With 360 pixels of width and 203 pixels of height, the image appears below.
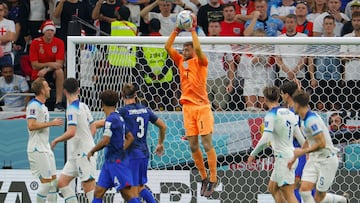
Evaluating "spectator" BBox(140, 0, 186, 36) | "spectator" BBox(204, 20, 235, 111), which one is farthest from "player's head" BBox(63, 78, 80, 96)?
"spectator" BBox(140, 0, 186, 36)

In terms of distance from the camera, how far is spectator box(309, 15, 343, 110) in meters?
17.5

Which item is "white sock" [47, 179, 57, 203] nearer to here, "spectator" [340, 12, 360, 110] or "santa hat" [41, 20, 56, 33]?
"santa hat" [41, 20, 56, 33]

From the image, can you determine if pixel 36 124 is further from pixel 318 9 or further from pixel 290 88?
pixel 318 9

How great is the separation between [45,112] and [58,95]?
9.12ft

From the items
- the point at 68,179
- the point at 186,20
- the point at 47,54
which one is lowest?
the point at 68,179

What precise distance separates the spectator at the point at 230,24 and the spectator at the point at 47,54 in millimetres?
2753

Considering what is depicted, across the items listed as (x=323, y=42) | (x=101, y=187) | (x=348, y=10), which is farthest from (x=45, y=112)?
(x=348, y=10)

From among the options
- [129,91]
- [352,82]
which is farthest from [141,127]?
[352,82]

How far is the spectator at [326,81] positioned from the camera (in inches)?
691

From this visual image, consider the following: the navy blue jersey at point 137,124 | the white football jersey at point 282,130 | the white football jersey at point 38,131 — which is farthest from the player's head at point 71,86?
the white football jersey at point 282,130

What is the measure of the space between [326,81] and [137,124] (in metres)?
3.35

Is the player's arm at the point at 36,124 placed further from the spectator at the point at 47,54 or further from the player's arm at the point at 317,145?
the spectator at the point at 47,54

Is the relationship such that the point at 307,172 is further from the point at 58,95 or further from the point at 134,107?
the point at 58,95

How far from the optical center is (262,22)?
20031mm
